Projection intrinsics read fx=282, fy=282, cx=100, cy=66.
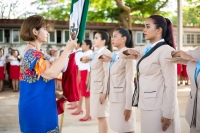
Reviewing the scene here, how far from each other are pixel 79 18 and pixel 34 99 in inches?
32.1

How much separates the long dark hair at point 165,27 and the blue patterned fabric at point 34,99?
1.19 meters

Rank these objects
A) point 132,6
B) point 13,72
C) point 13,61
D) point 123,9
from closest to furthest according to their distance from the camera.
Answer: point 13,72
point 13,61
point 123,9
point 132,6

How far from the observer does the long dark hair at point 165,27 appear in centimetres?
281

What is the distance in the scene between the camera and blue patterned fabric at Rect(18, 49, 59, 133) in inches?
95.0

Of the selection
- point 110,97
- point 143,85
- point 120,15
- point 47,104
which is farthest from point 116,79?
point 120,15

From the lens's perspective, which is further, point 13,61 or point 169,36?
point 13,61

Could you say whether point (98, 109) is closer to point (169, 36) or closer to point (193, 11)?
point (169, 36)

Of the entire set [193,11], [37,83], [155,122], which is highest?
[193,11]

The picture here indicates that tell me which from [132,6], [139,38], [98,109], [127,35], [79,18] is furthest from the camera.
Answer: [139,38]

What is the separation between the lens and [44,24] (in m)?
2.55

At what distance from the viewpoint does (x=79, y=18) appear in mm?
2539

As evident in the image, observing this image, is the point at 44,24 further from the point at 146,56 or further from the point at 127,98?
the point at 127,98

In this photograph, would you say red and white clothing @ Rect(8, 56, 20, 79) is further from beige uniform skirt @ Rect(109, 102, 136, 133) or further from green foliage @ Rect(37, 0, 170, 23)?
beige uniform skirt @ Rect(109, 102, 136, 133)

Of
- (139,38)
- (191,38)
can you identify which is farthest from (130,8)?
(191,38)
